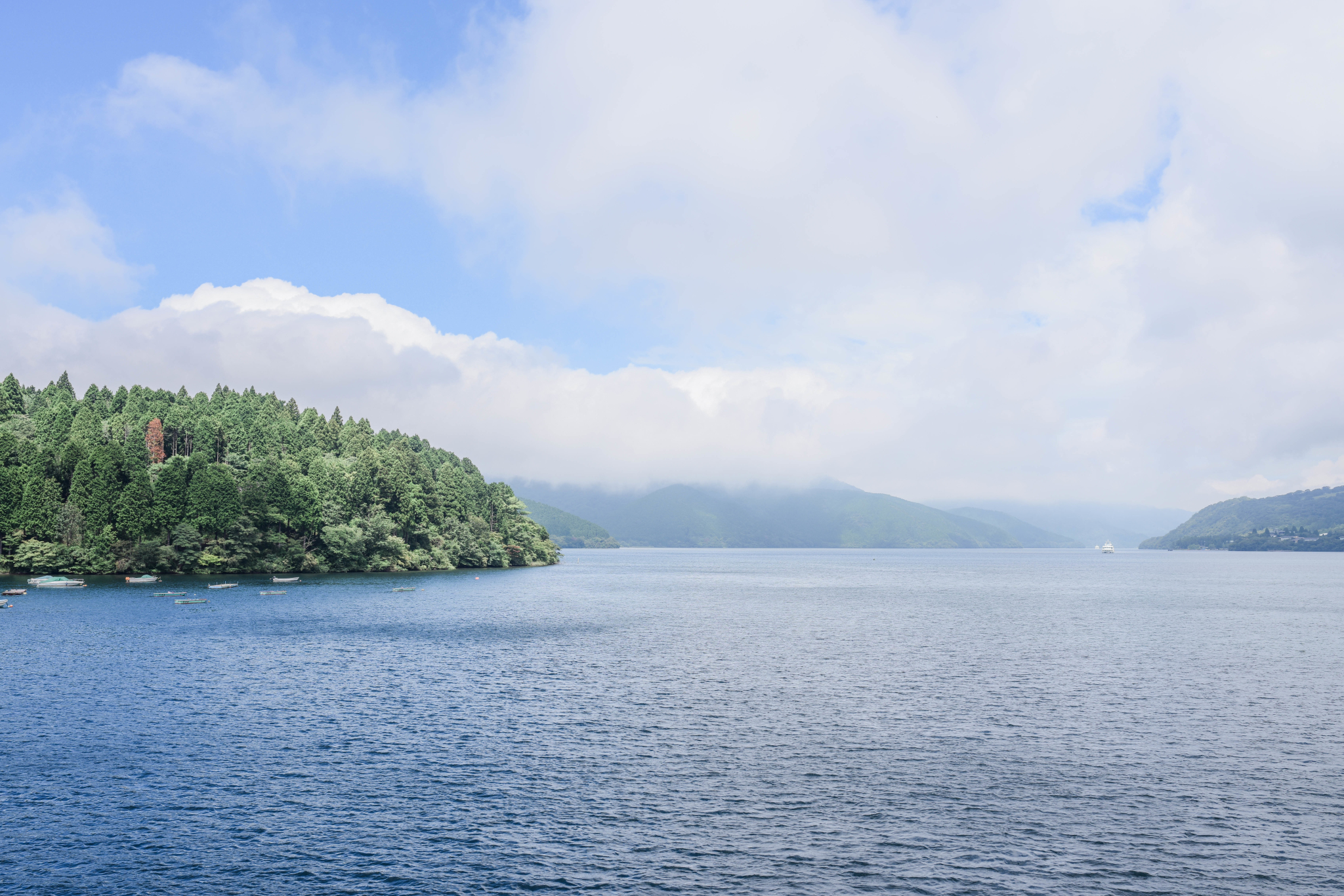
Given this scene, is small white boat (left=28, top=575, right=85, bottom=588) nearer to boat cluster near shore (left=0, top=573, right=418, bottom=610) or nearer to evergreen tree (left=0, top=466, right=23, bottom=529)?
boat cluster near shore (left=0, top=573, right=418, bottom=610)

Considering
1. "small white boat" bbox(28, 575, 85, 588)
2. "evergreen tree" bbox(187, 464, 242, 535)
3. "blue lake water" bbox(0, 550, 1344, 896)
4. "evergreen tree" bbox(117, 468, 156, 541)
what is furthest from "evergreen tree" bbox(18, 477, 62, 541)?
"blue lake water" bbox(0, 550, 1344, 896)

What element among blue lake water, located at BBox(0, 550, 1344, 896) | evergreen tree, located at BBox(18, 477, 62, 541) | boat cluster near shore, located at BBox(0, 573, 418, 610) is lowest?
blue lake water, located at BBox(0, 550, 1344, 896)

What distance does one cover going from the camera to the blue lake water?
30531 mm

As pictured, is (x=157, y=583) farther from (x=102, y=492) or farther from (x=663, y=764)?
(x=663, y=764)

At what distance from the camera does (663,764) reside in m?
42.7

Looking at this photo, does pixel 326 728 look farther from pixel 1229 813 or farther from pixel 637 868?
pixel 1229 813

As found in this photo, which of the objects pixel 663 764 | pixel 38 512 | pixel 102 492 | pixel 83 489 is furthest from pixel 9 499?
pixel 663 764

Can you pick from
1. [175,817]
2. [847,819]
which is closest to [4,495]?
[175,817]

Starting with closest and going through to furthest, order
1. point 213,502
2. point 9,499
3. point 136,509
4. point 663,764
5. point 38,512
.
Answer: point 663,764, point 9,499, point 38,512, point 136,509, point 213,502

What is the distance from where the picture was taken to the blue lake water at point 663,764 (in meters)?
30.5

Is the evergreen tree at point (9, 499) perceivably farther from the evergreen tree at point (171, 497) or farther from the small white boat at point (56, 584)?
the small white boat at point (56, 584)

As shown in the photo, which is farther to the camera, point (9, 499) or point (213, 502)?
point (213, 502)

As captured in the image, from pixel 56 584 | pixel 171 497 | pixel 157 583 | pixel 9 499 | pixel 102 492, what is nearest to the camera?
pixel 56 584

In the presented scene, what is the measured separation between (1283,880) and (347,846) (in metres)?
38.0
